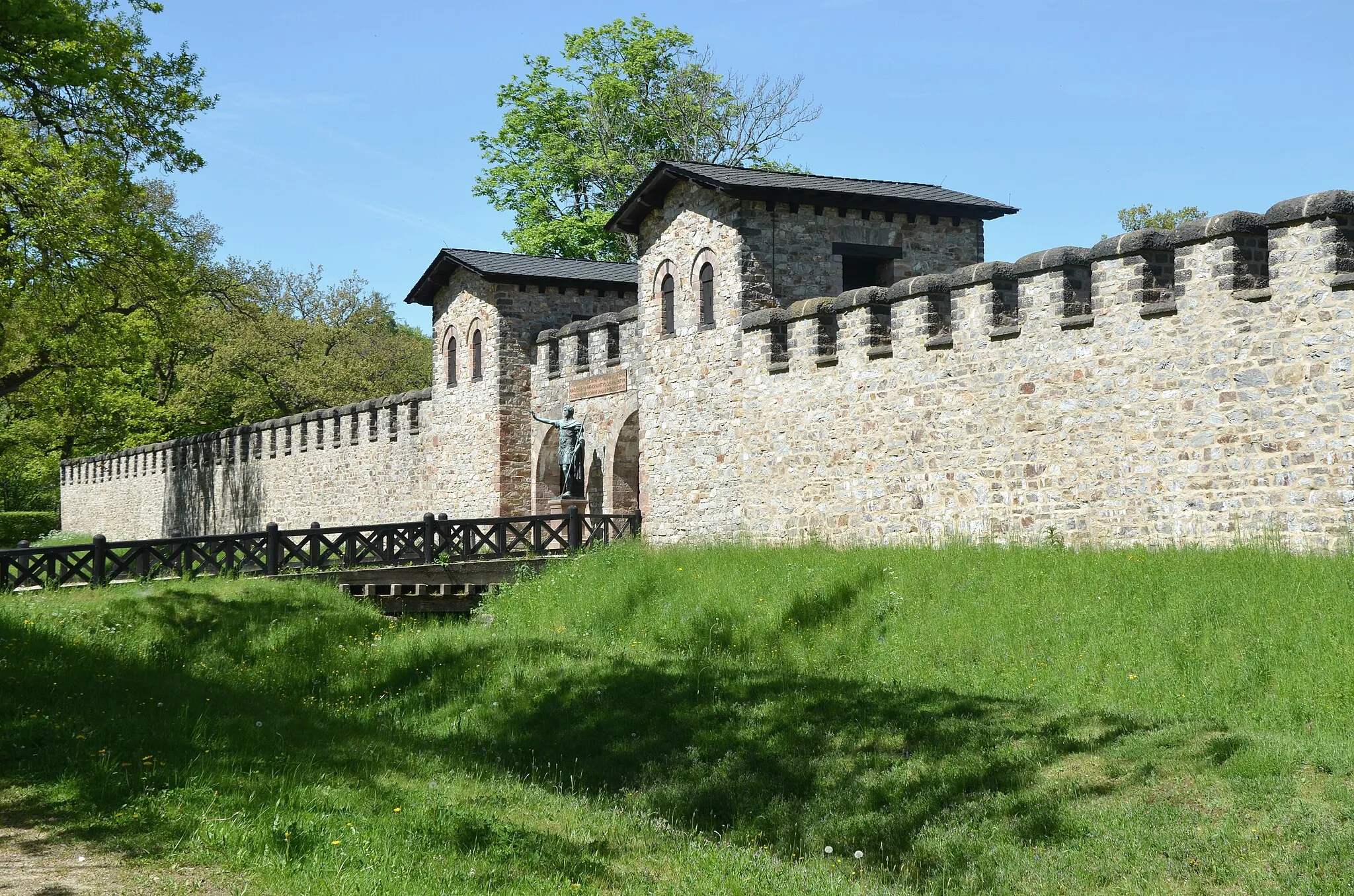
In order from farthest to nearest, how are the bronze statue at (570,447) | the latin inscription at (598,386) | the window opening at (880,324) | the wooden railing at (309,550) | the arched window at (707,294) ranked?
the bronze statue at (570,447), the latin inscription at (598,386), the arched window at (707,294), the wooden railing at (309,550), the window opening at (880,324)

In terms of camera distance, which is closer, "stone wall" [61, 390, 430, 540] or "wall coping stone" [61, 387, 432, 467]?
"wall coping stone" [61, 387, 432, 467]

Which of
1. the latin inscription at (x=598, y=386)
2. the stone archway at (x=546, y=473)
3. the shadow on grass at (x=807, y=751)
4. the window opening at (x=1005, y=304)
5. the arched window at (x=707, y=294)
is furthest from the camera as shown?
the stone archway at (x=546, y=473)

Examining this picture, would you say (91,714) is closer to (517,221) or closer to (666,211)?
(666,211)

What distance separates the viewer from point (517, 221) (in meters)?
38.5

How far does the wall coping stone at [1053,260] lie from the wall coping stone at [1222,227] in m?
1.25

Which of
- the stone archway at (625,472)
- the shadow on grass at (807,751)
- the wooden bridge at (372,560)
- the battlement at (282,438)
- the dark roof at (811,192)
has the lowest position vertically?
the shadow on grass at (807,751)

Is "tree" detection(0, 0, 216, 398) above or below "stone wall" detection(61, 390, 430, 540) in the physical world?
above

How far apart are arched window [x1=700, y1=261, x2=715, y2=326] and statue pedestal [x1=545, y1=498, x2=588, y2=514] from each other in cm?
419

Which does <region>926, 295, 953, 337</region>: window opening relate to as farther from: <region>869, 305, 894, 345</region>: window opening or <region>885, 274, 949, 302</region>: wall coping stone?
<region>869, 305, 894, 345</region>: window opening

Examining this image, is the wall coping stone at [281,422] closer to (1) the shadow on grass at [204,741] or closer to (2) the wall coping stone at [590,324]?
(2) the wall coping stone at [590,324]

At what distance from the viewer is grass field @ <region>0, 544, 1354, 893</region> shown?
785 cm

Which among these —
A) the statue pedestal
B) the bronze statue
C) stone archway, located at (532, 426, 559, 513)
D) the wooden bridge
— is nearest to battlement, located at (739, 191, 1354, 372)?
the wooden bridge

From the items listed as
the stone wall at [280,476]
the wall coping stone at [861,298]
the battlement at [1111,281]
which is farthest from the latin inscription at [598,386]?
the wall coping stone at [861,298]

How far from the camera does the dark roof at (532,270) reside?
25250 millimetres
